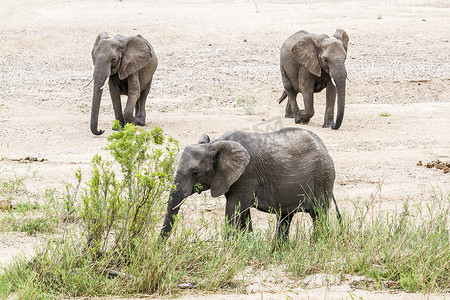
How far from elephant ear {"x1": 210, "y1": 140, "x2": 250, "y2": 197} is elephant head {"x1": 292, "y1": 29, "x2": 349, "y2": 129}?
716cm

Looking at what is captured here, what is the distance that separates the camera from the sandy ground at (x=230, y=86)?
9930 millimetres

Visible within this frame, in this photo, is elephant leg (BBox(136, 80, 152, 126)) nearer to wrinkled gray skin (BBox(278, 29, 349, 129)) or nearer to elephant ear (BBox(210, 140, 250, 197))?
wrinkled gray skin (BBox(278, 29, 349, 129))

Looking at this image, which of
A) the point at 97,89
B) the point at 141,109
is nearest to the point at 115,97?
the point at 141,109

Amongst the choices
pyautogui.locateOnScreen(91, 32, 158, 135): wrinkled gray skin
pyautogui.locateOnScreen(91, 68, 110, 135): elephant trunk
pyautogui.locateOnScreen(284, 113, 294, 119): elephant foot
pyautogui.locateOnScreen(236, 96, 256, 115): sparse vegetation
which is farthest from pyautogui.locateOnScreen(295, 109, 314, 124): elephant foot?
pyautogui.locateOnScreen(91, 68, 110, 135): elephant trunk

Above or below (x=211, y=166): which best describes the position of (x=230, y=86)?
below

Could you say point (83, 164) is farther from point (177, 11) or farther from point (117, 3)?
point (117, 3)

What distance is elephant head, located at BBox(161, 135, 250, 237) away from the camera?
6.12 metres

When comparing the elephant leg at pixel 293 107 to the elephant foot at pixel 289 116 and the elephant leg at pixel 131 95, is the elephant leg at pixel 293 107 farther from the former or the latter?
the elephant leg at pixel 131 95

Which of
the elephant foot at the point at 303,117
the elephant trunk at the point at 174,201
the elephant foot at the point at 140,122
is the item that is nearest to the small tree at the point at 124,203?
the elephant trunk at the point at 174,201

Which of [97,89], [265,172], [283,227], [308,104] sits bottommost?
[308,104]

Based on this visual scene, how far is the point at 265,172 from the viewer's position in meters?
6.65

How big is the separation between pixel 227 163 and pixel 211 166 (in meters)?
0.15

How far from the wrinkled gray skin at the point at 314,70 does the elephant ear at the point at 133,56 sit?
296 cm

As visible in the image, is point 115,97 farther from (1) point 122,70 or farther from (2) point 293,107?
(2) point 293,107
